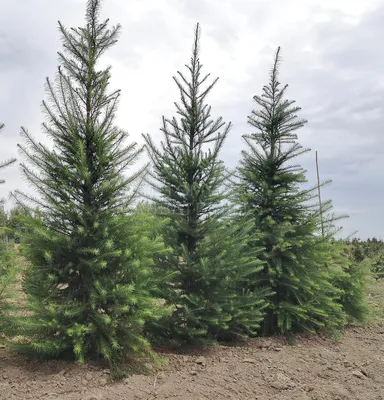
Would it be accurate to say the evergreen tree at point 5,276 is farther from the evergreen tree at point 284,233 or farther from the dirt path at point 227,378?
the evergreen tree at point 284,233

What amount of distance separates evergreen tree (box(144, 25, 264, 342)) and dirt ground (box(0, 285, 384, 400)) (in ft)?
1.55

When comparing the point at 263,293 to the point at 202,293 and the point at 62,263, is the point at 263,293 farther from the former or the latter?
the point at 62,263

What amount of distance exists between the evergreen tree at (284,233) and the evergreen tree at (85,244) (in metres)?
2.62

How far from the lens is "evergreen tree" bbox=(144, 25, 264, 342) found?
6.36m

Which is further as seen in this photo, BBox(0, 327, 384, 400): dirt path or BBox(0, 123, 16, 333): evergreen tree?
BBox(0, 123, 16, 333): evergreen tree

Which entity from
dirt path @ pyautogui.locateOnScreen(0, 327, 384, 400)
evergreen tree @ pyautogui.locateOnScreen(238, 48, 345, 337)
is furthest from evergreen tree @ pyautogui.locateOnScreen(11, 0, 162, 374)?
evergreen tree @ pyautogui.locateOnScreen(238, 48, 345, 337)

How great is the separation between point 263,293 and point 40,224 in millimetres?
3887

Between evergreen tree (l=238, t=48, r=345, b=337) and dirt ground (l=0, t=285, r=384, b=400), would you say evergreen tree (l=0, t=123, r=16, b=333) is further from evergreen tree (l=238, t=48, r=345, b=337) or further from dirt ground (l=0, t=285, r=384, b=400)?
evergreen tree (l=238, t=48, r=345, b=337)

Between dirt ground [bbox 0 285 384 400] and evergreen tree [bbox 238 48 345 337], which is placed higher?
evergreen tree [bbox 238 48 345 337]

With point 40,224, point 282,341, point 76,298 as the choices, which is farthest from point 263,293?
point 40,224

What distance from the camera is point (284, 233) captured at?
7.83m

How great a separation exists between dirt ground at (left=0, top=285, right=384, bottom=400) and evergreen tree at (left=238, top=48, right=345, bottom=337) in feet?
2.51

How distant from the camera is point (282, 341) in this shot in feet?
24.7

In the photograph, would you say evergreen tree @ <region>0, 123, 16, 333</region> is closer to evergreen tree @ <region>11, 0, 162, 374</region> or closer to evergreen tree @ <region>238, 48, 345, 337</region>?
evergreen tree @ <region>11, 0, 162, 374</region>
